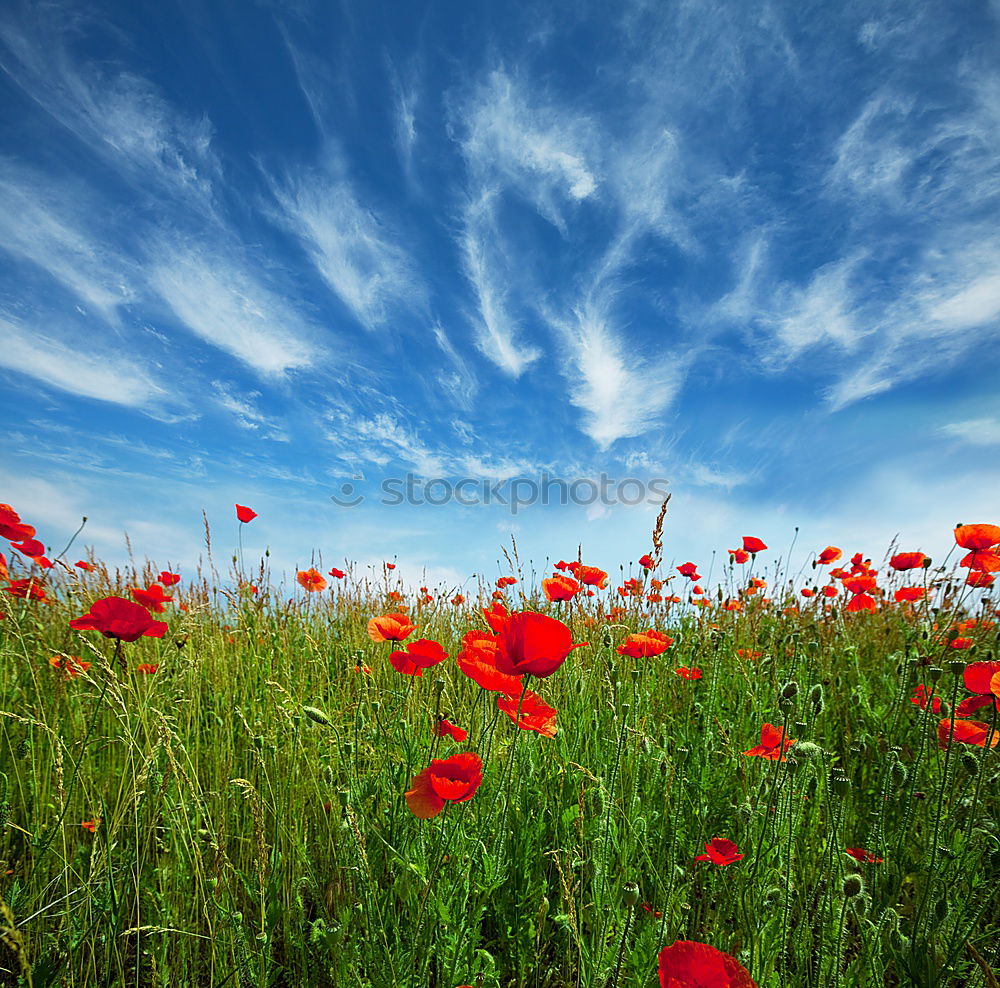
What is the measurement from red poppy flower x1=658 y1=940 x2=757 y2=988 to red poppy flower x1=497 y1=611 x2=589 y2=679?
48 cm

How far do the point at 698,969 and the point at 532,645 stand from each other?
584mm

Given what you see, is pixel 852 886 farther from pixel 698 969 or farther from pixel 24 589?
pixel 24 589

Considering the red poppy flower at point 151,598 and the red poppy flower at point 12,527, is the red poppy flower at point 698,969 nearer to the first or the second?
the red poppy flower at point 151,598

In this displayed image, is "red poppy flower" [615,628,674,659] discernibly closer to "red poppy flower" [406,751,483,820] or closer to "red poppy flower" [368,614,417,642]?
"red poppy flower" [368,614,417,642]

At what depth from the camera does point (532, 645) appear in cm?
124

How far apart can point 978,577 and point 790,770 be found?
2.19 meters

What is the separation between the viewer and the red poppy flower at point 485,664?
1.27 metres

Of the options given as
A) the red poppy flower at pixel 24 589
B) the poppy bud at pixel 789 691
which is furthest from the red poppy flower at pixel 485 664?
the red poppy flower at pixel 24 589

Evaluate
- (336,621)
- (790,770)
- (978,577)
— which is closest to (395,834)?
(790,770)

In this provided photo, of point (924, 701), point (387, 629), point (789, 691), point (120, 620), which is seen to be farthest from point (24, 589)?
point (924, 701)

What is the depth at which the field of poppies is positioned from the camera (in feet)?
4.85

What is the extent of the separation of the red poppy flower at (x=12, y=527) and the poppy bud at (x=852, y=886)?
3.02 meters

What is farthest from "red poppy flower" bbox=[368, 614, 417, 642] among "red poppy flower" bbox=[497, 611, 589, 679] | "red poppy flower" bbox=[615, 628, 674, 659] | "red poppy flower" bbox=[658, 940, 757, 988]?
"red poppy flower" bbox=[658, 940, 757, 988]

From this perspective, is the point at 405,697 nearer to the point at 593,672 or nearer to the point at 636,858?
the point at 636,858
